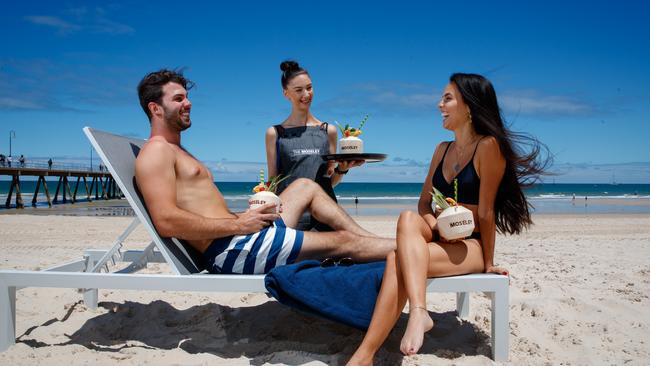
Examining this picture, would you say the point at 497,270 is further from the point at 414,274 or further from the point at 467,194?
the point at 414,274

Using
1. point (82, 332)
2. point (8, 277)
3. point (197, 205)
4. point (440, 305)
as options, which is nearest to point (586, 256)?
point (440, 305)

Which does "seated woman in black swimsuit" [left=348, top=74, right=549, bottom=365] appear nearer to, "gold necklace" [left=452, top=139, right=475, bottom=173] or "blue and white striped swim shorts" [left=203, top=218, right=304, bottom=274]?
"gold necklace" [left=452, top=139, right=475, bottom=173]

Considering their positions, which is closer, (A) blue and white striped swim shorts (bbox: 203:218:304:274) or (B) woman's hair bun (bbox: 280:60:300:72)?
(A) blue and white striped swim shorts (bbox: 203:218:304:274)

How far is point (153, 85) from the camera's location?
3.33 meters

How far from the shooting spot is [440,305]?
4.09m

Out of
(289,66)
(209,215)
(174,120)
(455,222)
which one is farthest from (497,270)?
(289,66)

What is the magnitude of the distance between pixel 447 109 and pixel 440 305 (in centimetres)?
173

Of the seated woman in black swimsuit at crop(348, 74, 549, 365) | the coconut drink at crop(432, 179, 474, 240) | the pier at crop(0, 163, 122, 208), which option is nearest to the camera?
the seated woman in black swimsuit at crop(348, 74, 549, 365)

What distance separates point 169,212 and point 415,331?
1.51 metres

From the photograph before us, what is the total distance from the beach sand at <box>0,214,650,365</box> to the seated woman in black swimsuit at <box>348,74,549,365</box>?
1.67 ft

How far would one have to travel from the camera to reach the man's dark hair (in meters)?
3.31

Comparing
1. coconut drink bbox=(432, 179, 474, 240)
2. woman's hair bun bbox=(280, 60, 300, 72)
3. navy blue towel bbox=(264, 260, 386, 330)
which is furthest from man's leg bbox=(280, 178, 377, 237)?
woman's hair bun bbox=(280, 60, 300, 72)

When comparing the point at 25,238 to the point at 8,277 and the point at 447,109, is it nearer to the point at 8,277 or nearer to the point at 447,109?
the point at 8,277

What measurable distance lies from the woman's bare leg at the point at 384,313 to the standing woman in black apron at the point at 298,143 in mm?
1570
